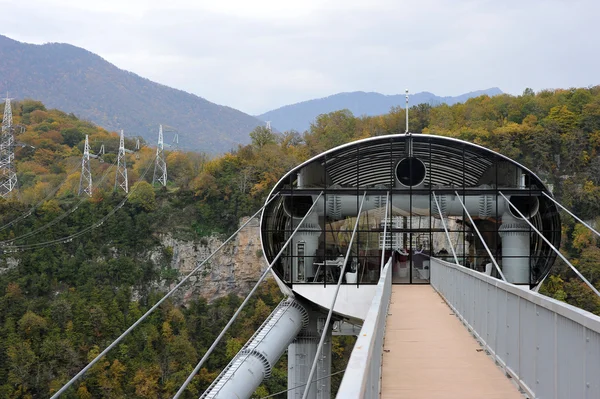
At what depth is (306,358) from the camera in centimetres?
2403

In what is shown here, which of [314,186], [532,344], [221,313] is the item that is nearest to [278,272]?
[314,186]

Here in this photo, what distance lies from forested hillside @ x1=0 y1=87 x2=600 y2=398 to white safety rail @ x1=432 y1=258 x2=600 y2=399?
42243mm

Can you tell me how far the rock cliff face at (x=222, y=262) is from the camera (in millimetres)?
72938

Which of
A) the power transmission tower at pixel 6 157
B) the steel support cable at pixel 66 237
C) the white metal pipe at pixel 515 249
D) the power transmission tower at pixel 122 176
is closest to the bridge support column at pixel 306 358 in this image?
the white metal pipe at pixel 515 249

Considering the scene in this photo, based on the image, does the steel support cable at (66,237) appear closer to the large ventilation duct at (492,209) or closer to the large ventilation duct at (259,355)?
the large ventilation duct at (492,209)

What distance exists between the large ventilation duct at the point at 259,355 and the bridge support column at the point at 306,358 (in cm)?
91

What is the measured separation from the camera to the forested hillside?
5347 cm

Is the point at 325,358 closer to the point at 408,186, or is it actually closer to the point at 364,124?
the point at 408,186

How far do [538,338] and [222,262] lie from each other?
6783cm

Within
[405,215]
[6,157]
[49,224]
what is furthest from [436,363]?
[6,157]

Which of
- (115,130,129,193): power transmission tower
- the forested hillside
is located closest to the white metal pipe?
the forested hillside

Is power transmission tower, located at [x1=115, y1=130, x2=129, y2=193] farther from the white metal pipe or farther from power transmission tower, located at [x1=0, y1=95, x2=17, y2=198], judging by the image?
the white metal pipe

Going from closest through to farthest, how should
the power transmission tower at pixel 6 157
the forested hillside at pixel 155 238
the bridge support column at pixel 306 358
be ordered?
the bridge support column at pixel 306 358
the forested hillside at pixel 155 238
the power transmission tower at pixel 6 157

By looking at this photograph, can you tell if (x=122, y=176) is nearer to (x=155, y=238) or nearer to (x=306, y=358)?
Result: (x=155, y=238)
